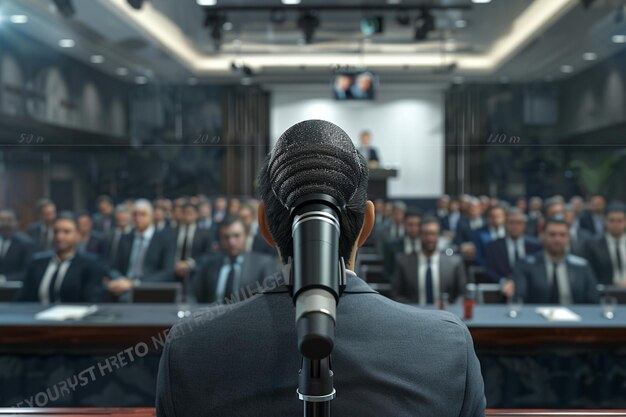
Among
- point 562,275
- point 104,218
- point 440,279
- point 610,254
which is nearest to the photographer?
point 562,275

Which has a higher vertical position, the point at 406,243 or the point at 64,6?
the point at 64,6

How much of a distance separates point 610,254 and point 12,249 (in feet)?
19.1

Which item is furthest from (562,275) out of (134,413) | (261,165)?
(261,165)

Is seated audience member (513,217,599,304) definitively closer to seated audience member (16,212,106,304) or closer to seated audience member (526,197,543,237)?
seated audience member (526,197,543,237)

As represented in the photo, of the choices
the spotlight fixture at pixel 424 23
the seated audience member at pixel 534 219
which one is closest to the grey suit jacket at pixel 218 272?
the seated audience member at pixel 534 219

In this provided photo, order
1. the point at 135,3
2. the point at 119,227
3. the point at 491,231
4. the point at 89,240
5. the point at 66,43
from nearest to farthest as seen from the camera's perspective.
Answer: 1. the point at 119,227
2. the point at 89,240
3. the point at 491,231
4. the point at 135,3
5. the point at 66,43

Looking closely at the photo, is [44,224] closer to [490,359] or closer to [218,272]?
[218,272]

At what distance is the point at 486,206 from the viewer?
323 inches

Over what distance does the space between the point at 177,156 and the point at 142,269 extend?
17.1 ft

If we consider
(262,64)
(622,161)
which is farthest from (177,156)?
(262,64)

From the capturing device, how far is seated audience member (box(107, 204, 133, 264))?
6.65 meters

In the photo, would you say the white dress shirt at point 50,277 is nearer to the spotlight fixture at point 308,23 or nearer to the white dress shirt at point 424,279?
the white dress shirt at point 424,279

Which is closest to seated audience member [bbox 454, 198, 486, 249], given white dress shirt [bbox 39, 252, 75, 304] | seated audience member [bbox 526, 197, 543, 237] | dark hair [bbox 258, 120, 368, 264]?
seated audience member [bbox 526, 197, 543, 237]

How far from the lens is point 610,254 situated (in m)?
5.85
